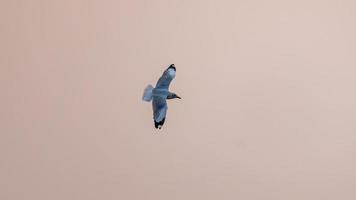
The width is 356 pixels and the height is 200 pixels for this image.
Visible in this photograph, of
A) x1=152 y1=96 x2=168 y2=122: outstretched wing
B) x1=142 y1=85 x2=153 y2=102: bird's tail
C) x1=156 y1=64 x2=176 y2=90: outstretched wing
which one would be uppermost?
x1=156 y1=64 x2=176 y2=90: outstretched wing

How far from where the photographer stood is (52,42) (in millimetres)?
1225

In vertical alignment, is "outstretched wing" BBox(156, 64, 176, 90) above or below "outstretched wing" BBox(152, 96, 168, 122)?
above

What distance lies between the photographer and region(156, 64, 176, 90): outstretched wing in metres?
1.16

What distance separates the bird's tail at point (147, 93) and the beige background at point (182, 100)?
0.06ft

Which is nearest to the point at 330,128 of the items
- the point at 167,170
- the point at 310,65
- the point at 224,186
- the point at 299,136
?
the point at 299,136

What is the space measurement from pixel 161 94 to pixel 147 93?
62mm

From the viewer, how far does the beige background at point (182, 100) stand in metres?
1.20

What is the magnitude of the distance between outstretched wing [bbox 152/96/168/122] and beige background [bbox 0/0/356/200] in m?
0.03

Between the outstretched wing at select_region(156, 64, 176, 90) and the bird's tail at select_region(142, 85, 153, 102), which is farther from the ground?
the outstretched wing at select_region(156, 64, 176, 90)

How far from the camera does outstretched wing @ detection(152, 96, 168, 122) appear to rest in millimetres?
1151

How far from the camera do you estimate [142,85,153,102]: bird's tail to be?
1189 millimetres

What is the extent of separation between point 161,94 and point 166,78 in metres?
0.05

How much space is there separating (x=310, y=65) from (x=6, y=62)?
2.99ft

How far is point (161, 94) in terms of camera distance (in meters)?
1.15
